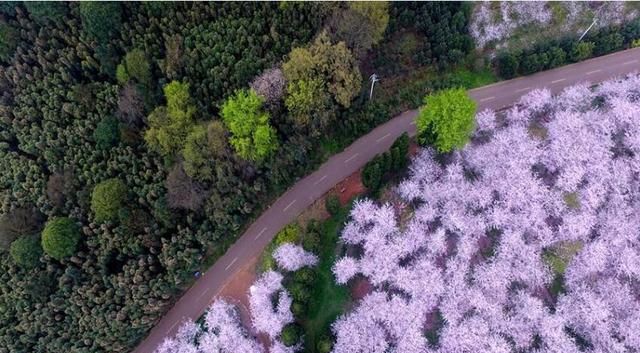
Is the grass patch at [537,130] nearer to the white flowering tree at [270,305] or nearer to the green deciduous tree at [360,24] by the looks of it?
the green deciduous tree at [360,24]

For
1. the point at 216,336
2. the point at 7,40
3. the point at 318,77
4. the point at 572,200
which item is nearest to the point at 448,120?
the point at 318,77

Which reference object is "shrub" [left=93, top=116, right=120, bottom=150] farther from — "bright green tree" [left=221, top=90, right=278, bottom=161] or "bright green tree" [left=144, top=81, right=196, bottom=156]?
"bright green tree" [left=221, top=90, right=278, bottom=161]

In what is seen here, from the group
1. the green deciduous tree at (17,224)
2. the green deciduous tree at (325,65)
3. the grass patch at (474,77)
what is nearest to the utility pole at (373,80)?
the green deciduous tree at (325,65)

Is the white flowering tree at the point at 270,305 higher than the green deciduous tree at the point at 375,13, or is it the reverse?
the green deciduous tree at the point at 375,13


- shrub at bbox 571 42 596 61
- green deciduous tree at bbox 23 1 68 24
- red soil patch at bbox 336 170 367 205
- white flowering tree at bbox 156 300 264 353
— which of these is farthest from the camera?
shrub at bbox 571 42 596 61

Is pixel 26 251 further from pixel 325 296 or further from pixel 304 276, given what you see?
pixel 325 296

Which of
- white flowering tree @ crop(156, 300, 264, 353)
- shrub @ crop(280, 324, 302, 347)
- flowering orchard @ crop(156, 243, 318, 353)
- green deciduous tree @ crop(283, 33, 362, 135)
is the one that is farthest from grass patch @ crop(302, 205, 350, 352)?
green deciduous tree @ crop(283, 33, 362, 135)

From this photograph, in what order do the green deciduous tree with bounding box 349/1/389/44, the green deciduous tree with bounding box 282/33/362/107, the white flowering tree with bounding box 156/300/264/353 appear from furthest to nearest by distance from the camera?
the green deciduous tree with bounding box 349/1/389/44 → the green deciduous tree with bounding box 282/33/362/107 → the white flowering tree with bounding box 156/300/264/353

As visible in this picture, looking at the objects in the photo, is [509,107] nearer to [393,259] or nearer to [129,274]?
[393,259]
